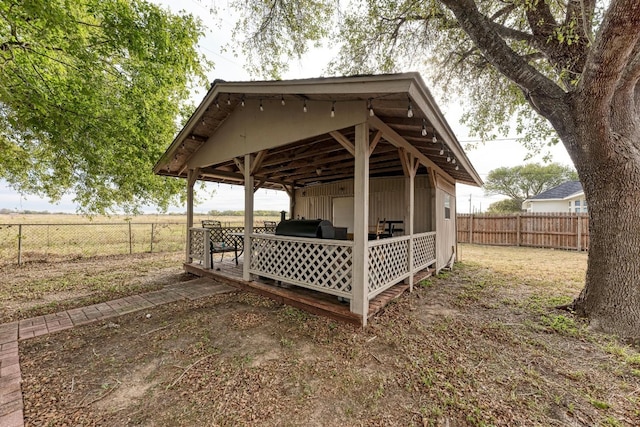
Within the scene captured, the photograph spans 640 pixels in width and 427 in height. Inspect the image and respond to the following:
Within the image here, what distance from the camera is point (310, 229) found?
4469mm

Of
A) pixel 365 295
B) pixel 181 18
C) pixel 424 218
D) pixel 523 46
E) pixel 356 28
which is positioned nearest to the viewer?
pixel 365 295

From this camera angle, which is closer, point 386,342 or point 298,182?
point 386,342

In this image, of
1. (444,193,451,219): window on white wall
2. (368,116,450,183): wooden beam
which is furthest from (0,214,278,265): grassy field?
(444,193,451,219): window on white wall

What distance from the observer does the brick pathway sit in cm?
205

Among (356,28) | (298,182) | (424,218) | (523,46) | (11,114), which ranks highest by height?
(356,28)

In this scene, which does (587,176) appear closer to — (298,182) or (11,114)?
(298,182)

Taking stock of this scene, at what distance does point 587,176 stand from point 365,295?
386 cm

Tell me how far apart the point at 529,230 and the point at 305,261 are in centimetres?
1363

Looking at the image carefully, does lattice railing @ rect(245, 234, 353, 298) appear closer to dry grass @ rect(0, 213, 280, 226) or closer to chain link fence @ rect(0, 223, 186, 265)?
dry grass @ rect(0, 213, 280, 226)

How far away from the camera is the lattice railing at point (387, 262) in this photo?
379 cm

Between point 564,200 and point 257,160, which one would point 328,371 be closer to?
point 257,160

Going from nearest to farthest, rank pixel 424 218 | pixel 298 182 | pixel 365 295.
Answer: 1. pixel 365 295
2. pixel 424 218
3. pixel 298 182

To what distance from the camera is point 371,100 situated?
10.5 feet

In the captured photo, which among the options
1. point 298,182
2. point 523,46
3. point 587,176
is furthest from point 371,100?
point 298,182
